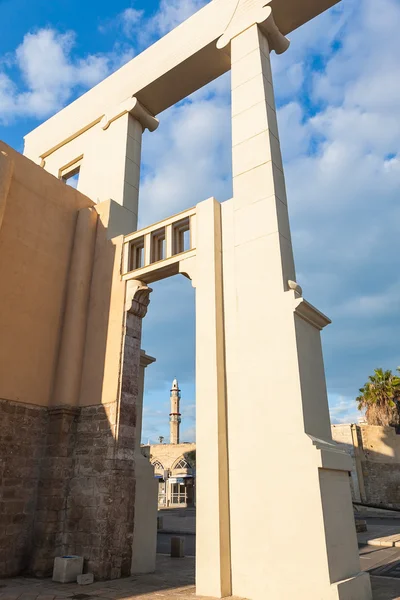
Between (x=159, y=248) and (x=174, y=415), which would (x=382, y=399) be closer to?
(x=159, y=248)

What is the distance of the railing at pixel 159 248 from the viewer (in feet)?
25.4

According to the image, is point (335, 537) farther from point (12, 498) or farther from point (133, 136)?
point (133, 136)

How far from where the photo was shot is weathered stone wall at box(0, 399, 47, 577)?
6.78 m

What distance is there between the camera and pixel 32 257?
27.3 ft

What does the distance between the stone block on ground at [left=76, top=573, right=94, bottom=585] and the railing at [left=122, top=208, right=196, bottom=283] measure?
4835 mm

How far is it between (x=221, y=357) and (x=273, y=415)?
1224mm

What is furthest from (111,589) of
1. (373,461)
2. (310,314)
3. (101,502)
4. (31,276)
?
(373,461)

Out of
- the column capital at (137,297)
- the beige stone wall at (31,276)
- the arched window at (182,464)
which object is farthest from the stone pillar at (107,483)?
the arched window at (182,464)

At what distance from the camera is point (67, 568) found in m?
6.30

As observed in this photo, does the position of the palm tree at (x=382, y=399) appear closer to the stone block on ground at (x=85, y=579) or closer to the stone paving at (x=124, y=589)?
the stone paving at (x=124, y=589)

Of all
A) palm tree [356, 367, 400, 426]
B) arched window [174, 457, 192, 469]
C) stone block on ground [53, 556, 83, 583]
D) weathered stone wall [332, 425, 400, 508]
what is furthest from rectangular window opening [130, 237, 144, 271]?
arched window [174, 457, 192, 469]

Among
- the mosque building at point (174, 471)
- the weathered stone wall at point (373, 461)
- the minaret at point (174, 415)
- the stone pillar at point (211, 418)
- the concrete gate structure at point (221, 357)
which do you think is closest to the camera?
the concrete gate structure at point (221, 357)

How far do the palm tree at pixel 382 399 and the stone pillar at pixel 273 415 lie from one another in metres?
23.5

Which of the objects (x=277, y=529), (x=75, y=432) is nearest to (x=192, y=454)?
(x=75, y=432)
